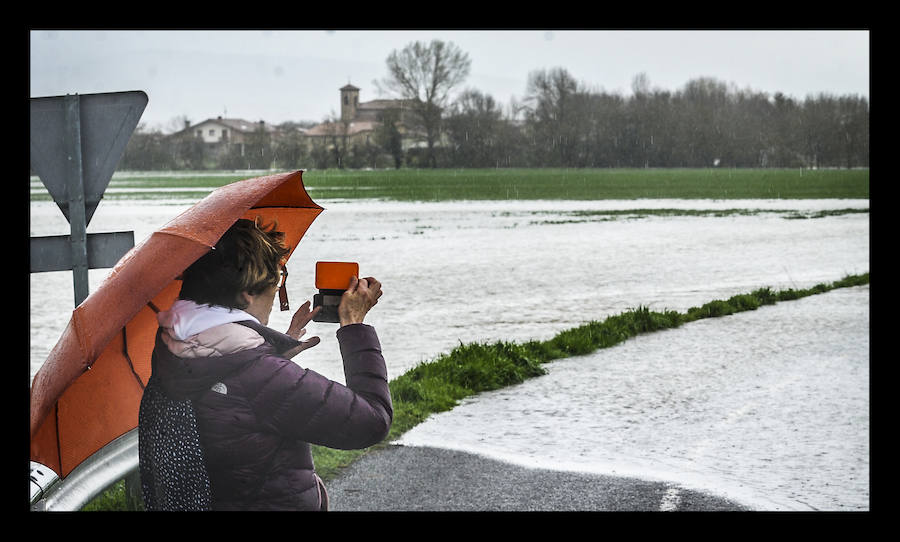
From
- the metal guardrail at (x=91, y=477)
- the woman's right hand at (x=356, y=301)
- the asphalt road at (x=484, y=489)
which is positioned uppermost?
the woman's right hand at (x=356, y=301)

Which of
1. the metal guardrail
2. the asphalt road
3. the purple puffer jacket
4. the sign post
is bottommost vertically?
the asphalt road

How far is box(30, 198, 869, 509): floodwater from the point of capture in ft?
19.5

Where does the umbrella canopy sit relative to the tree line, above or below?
below

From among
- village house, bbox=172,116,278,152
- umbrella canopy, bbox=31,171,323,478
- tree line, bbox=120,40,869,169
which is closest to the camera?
umbrella canopy, bbox=31,171,323,478

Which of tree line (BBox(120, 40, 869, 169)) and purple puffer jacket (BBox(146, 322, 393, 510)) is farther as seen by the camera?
tree line (BBox(120, 40, 869, 169))

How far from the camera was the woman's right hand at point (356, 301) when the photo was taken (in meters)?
2.28

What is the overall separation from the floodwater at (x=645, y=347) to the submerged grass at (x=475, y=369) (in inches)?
7.3

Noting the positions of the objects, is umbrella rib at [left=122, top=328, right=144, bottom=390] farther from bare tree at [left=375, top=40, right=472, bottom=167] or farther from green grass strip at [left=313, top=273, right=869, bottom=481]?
bare tree at [left=375, top=40, right=472, bottom=167]

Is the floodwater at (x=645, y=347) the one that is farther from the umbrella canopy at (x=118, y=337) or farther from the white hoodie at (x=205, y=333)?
the white hoodie at (x=205, y=333)

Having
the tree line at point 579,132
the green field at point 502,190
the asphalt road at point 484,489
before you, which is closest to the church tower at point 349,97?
the tree line at point 579,132

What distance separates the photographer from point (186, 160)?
79.3 meters

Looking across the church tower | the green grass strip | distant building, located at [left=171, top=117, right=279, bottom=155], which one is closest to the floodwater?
the green grass strip

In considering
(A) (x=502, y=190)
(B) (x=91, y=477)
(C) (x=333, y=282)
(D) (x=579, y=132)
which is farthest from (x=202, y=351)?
(D) (x=579, y=132)
